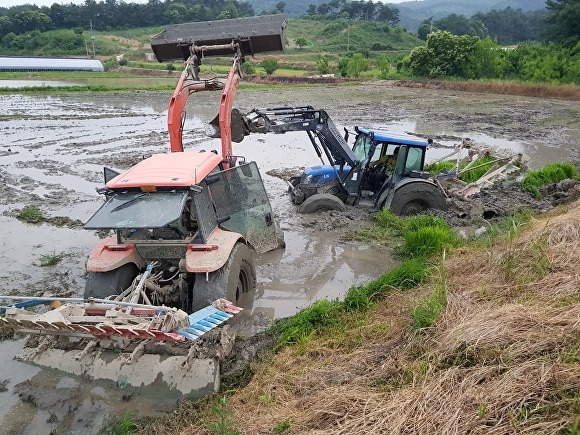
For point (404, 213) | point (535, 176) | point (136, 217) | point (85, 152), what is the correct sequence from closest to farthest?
point (136, 217), point (404, 213), point (535, 176), point (85, 152)

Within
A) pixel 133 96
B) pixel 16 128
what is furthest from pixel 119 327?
pixel 133 96

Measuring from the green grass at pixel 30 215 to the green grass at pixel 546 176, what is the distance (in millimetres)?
11326

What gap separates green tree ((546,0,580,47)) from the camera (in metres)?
41.6

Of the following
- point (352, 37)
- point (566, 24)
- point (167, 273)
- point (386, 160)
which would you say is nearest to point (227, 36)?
point (386, 160)

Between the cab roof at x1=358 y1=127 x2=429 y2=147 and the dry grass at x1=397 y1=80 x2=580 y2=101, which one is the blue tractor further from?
Answer: the dry grass at x1=397 y1=80 x2=580 y2=101

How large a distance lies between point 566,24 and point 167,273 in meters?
47.4

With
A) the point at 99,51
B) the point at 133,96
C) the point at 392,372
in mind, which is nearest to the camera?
the point at 392,372

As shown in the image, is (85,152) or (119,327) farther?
(85,152)

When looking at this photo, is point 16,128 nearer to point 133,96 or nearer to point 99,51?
point 133,96

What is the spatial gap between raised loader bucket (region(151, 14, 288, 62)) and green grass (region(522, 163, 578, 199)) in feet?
24.6

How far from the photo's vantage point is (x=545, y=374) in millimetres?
3344

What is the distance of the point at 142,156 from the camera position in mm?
16797

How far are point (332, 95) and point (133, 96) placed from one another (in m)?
14.2

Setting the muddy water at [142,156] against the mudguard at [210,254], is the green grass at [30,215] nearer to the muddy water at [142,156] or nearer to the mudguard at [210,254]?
the muddy water at [142,156]
